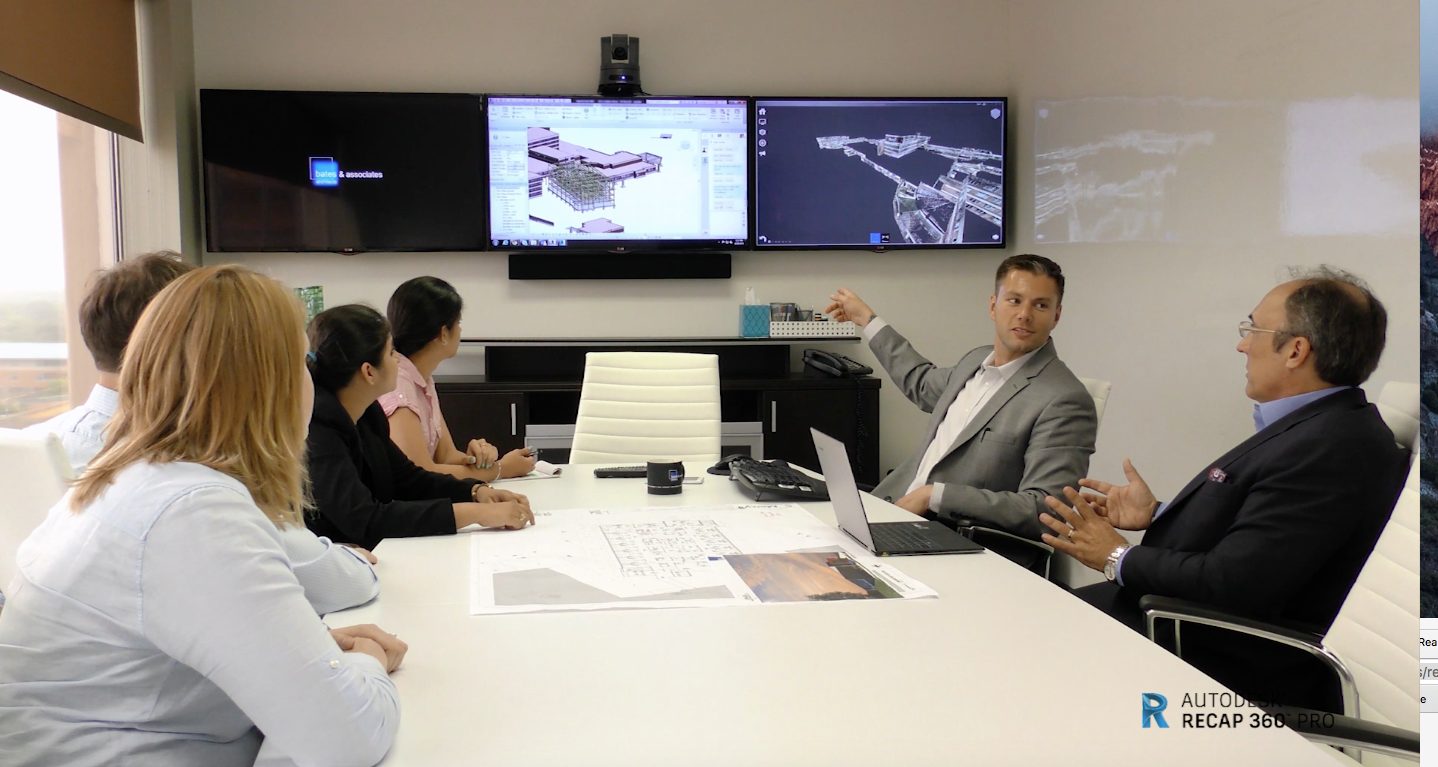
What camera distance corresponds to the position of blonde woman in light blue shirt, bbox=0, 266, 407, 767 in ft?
3.48

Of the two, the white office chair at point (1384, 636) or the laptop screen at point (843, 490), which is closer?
the white office chair at point (1384, 636)

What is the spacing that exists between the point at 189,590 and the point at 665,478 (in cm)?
161

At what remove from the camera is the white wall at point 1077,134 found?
116 inches

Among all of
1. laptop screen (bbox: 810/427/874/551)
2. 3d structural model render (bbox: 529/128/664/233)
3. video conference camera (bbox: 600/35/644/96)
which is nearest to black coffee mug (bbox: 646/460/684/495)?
laptop screen (bbox: 810/427/874/551)

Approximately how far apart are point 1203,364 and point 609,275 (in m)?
2.68

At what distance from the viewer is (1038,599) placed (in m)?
1.71

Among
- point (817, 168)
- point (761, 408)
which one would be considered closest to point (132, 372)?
point (761, 408)

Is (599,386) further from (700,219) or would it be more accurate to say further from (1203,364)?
(1203,364)

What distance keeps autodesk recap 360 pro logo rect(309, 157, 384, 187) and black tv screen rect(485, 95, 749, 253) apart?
1.98 ft

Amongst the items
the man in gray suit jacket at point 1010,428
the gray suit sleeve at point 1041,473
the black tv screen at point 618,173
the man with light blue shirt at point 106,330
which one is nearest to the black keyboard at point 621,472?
the man in gray suit jacket at point 1010,428

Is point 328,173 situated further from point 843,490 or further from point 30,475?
point 843,490

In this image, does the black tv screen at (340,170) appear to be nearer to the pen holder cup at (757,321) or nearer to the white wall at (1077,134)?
the white wall at (1077,134)

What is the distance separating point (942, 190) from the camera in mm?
4988

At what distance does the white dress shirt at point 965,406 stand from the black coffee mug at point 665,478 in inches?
31.4
